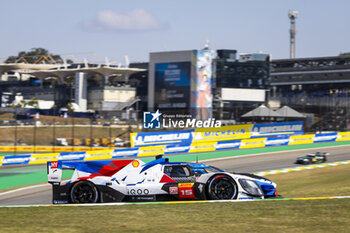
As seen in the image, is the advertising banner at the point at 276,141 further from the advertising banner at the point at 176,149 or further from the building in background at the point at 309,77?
the building in background at the point at 309,77

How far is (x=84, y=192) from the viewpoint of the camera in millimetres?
12703

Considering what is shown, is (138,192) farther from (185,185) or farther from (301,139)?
(301,139)

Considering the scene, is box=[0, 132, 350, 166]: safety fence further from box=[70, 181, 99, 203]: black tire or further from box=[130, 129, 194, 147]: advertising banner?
box=[70, 181, 99, 203]: black tire

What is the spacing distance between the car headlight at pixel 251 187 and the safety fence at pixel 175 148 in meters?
17.8

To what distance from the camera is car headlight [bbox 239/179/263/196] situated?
12141 millimetres

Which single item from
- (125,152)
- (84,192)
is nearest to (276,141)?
(125,152)

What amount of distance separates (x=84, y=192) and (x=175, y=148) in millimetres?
20142

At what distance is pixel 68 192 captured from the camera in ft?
41.7

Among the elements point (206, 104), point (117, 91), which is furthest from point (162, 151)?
point (117, 91)

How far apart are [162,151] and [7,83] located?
10268cm

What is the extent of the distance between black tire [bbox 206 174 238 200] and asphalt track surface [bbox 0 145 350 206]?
6.08 metres

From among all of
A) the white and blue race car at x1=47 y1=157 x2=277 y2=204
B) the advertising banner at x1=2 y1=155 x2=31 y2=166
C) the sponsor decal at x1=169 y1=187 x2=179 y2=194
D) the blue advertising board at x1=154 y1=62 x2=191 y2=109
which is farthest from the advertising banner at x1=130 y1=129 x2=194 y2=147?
the blue advertising board at x1=154 y1=62 x2=191 y2=109

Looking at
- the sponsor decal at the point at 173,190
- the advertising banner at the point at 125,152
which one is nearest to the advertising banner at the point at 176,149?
the advertising banner at the point at 125,152

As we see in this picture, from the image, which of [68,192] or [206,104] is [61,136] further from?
[206,104]
